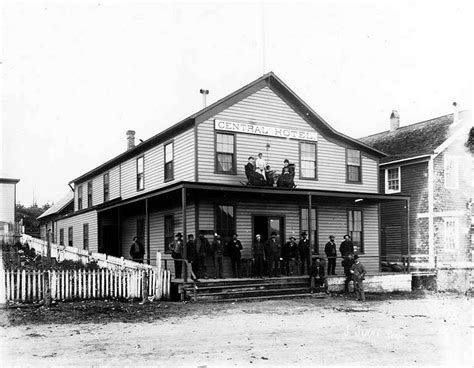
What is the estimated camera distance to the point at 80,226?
91.5 feet

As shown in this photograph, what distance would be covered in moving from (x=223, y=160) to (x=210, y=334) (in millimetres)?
10510

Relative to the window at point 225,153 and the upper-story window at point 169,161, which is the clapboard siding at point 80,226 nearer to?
the upper-story window at point 169,161

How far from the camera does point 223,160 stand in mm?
20328

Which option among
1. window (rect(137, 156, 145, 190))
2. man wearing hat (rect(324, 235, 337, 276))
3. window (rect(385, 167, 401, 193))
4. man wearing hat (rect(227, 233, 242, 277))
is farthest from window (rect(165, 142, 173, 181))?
window (rect(385, 167, 401, 193))

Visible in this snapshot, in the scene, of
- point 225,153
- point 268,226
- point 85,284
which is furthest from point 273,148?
point 85,284

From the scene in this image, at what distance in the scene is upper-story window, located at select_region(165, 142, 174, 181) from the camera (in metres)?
21.3

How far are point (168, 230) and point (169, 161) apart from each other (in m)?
2.79

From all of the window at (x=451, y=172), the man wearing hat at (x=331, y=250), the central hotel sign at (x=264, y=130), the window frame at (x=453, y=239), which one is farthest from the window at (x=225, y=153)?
the window at (x=451, y=172)

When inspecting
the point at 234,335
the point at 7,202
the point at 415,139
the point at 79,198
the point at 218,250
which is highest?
the point at 415,139

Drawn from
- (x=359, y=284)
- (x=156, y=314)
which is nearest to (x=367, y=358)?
(x=156, y=314)

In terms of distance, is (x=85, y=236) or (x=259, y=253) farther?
(x=85, y=236)

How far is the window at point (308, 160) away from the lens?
22.2m

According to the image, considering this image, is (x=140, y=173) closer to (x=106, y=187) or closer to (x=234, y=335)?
(x=106, y=187)

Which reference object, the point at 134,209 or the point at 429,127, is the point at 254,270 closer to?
the point at 134,209
